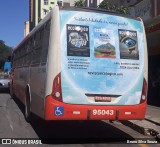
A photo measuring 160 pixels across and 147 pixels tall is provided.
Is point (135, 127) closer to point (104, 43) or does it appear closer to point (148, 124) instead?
point (148, 124)

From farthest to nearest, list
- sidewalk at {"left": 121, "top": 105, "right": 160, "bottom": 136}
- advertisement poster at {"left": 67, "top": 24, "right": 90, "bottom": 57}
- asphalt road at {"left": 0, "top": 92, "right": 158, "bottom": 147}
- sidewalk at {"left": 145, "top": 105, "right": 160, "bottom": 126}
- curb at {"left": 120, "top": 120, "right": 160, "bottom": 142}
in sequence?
1. sidewalk at {"left": 145, "top": 105, "right": 160, "bottom": 126}
2. sidewalk at {"left": 121, "top": 105, "right": 160, "bottom": 136}
3. curb at {"left": 120, "top": 120, "right": 160, "bottom": 142}
4. asphalt road at {"left": 0, "top": 92, "right": 158, "bottom": 147}
5. advertisement poster at {"left": 67, "top": 24, "right": 90, "bottom": 57}

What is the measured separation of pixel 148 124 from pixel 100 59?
3.62m

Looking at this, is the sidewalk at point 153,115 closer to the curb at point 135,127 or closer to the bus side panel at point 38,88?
the curb at point 135,127

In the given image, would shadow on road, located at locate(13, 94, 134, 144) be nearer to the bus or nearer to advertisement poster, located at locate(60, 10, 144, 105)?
the bus

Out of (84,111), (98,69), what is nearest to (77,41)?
(98,69)

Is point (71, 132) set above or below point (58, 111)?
below

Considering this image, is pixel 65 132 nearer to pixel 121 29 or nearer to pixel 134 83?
pixel 134 83

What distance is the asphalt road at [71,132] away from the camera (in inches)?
330

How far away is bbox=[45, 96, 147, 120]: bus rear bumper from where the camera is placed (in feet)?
25.7

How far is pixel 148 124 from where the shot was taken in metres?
10.8

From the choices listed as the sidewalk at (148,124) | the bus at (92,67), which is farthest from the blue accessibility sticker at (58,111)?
the sidewalk at (148,124)

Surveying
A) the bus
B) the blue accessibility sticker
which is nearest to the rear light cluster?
the bus

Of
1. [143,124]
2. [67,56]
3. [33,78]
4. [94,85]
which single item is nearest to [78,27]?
[67,56]

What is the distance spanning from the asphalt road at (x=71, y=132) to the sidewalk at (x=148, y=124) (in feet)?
0.53
